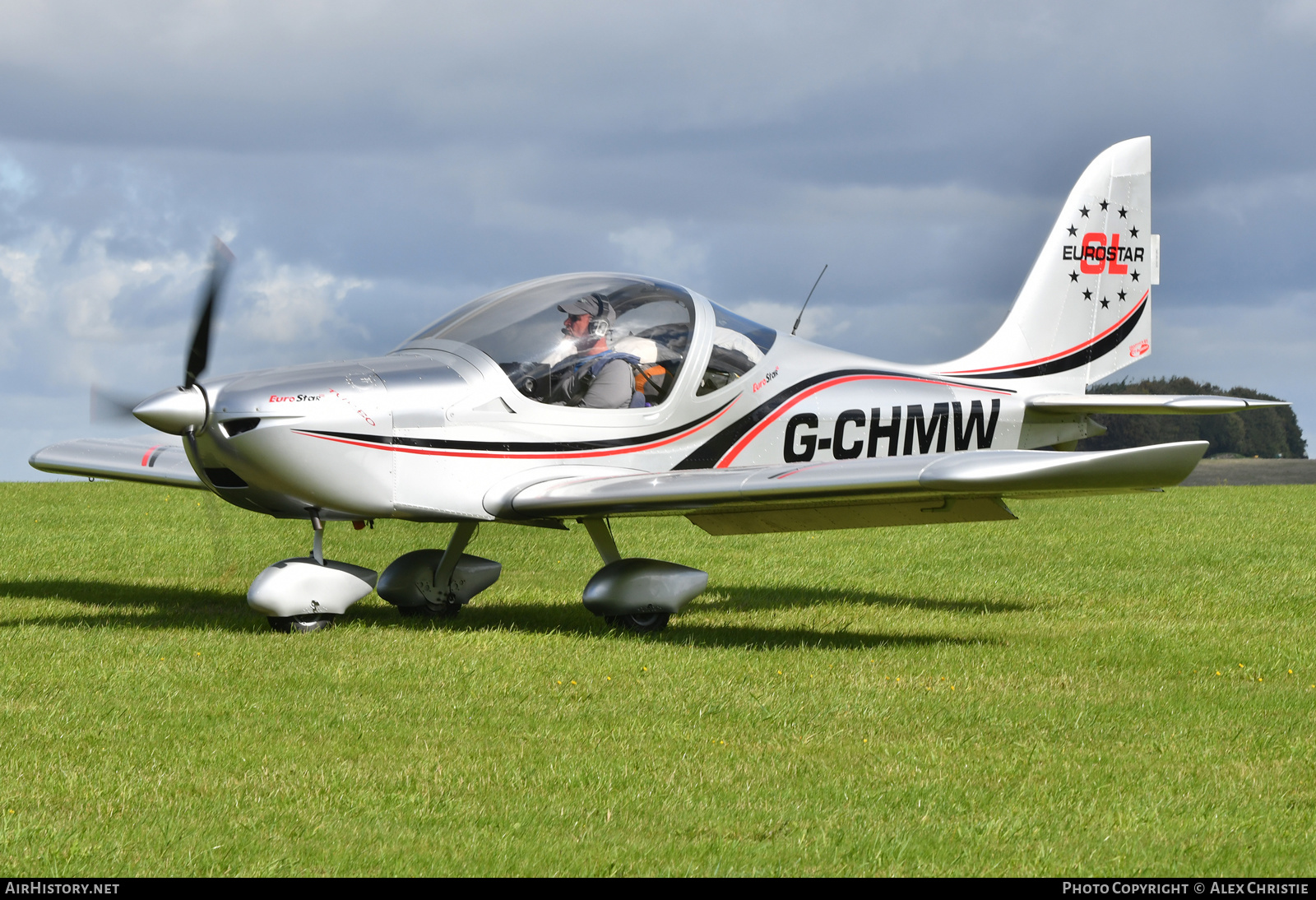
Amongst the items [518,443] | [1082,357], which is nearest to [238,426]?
[518,443]

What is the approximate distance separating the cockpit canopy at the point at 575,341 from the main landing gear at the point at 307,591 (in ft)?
6.12

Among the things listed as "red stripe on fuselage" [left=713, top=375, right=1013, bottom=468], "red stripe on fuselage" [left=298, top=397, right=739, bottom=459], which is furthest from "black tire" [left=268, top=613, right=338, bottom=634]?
"red stripe on fuselage" [left=713, top=375, right=1013, bottom=468]

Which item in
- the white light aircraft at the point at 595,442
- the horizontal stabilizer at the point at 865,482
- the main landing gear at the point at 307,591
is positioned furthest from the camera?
the main landing gear at the point at 307,591

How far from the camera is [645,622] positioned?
9.79 metres

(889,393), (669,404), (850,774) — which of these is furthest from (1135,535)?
(850,774)

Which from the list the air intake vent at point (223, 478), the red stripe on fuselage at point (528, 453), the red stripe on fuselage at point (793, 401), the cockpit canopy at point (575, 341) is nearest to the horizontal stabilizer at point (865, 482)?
the red stripe on fuselage at point (528, 453)

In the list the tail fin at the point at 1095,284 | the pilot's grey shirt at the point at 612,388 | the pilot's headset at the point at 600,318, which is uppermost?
the tail fin at the point at 1095,284

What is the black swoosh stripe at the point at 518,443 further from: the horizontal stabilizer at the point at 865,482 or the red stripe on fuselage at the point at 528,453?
the horizontal stabilizer at the point at 865,482

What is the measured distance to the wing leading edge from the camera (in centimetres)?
776

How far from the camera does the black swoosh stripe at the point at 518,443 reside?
923 cm

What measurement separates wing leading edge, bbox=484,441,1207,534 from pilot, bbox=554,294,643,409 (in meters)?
0.63

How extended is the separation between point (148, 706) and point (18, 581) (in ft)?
23.4

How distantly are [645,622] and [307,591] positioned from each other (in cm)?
247

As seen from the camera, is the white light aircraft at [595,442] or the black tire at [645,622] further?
the black tire at [645,622]
